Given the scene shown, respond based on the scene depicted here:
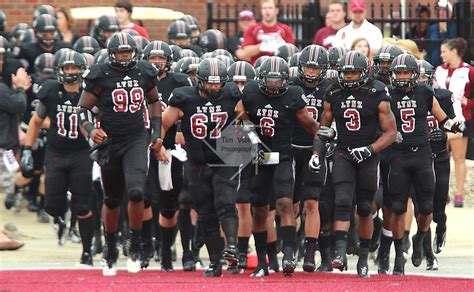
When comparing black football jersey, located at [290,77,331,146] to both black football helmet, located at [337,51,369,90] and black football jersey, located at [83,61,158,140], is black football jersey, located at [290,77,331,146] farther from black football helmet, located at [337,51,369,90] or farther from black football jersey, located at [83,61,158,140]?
black football jersey, located at [83,61,158,140]

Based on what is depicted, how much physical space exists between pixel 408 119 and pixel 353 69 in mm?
1054

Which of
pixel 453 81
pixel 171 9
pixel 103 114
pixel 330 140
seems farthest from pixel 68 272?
pixel 171 9

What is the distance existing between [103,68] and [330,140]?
217cm

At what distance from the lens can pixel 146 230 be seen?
A: 16484mm

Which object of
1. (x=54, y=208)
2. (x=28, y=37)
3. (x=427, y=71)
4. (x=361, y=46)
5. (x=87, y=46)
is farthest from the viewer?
(x=28, y=37)

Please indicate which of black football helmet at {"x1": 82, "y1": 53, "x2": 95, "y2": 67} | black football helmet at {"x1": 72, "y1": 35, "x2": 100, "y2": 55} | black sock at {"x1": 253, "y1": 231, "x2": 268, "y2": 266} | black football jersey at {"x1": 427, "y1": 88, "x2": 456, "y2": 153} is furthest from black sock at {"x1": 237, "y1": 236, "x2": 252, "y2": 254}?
black football helmet at {"x1": 72, "y1": 35, "x2": 100, "y2": 55}

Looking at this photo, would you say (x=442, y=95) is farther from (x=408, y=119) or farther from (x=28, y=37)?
(x=28, y=37)

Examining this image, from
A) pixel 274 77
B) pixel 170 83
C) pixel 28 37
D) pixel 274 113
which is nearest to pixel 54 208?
pixel 170 83

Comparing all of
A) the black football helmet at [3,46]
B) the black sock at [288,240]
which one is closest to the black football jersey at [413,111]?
the black sock at [288,240]

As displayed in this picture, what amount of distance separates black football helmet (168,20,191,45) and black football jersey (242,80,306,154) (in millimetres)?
4291

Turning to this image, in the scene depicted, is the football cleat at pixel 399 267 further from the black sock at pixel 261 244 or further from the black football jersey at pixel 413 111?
the black sock at pixel 261 244

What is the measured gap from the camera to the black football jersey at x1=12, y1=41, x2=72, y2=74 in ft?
65.0

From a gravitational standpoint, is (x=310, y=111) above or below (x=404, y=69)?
below

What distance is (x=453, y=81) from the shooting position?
Answer: 20516 millimetres
